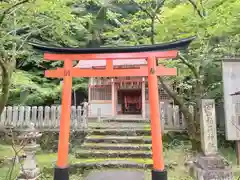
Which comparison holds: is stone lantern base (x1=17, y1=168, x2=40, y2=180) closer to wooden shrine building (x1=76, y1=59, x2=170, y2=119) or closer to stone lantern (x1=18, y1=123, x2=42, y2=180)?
stone lantern (x1=18, y1=123, x2=42, y2=180)

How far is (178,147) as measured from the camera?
949 centimetres

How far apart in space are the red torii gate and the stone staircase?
171cm

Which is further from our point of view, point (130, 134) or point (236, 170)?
point (130, 134)

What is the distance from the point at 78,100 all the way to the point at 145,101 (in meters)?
8.01

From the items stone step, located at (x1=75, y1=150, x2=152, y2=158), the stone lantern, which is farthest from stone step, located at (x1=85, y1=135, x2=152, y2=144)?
the stone lantern

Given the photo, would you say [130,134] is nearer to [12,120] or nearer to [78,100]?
[12,120]

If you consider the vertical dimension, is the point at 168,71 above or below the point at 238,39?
below

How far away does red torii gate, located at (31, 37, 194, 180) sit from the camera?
5.54 metres

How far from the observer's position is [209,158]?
6.10m

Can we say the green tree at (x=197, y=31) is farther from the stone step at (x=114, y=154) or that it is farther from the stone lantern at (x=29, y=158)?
the stone lantern at (x=29, y=158)

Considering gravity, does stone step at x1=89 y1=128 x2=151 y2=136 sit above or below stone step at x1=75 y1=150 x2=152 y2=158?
above

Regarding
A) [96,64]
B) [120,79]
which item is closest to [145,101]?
[120,79]

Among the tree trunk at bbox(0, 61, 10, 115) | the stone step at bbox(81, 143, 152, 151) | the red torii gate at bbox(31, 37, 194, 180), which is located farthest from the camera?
the stone step at bbox(81, 143, 152, 151)

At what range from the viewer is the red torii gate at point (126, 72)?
5.54m
